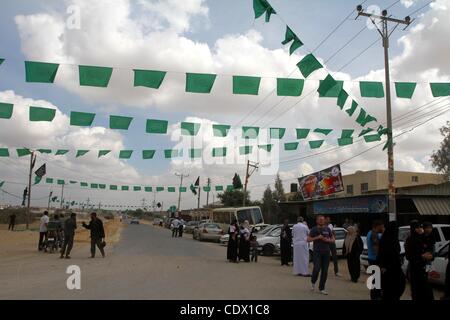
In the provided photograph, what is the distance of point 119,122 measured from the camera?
16094mm

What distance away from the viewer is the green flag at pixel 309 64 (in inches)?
468

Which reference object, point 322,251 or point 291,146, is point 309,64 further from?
point 291,146

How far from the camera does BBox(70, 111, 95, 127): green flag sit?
50.5 feet

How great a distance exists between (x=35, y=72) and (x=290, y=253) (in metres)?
10.2

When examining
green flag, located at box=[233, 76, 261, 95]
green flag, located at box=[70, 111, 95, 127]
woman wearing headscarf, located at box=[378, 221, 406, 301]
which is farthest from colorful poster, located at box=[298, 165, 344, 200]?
woman wearing headscarf, located at box=[378, 221, 406, 301]

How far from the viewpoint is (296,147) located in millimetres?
20312

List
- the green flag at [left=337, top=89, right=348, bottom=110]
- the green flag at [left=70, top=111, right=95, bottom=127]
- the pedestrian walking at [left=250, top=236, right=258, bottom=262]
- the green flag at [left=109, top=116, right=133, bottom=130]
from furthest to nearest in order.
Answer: the pedestrian walking at [left=250, top=236, right=258, bottom=262] < the green flag at [left=109, top=116, right=133, bottom=130] < the green flag at [left=70, top=111, right=95, bottom=127] < the green flag at [left=337, top=89, right=348, bottom=110]

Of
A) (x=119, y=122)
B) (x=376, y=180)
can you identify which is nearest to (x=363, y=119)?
(x=119, y=122)

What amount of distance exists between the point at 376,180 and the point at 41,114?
136ft

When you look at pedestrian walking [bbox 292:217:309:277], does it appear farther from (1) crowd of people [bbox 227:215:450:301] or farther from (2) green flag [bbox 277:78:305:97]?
(2) green flag [bbox 277:78:305:97]

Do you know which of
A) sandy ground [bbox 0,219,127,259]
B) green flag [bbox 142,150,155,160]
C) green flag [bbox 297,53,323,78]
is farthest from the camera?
green flag [bbox 142,150,155,160]

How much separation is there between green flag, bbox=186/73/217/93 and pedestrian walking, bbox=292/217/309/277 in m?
4.84
